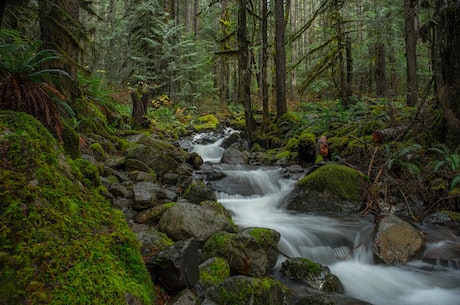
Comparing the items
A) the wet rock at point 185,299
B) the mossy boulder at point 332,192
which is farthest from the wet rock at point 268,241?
the mossy boulder at point 332,192

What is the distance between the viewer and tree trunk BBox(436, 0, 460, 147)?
6445 millimetres

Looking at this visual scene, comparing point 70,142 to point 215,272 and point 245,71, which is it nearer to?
point 215,272

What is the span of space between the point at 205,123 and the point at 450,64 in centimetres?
1398

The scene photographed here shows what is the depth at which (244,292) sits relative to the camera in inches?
110

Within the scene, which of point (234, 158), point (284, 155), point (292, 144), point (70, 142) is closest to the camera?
point (70, 142)

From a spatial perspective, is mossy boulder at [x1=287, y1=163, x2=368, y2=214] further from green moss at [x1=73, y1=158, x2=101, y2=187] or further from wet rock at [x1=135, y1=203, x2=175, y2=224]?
green moss at [x1=73, y1=158, x2=101, y2=187]

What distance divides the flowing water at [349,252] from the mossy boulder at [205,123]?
10268 millimetres

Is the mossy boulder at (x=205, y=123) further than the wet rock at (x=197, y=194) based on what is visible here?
Yes

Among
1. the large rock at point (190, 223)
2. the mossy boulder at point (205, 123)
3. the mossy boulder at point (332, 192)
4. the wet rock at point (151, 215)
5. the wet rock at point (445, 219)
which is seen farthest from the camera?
the mossy boulder at point (205, 123)

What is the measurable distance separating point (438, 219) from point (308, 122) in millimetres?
7648

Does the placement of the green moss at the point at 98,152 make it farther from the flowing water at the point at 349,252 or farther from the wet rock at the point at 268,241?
the wet rock at the point at 268,241

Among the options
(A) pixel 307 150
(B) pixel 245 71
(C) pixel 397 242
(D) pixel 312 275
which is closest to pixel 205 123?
(B) pixel 245 71

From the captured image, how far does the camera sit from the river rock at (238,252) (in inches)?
138

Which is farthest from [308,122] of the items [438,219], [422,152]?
[438,219]
